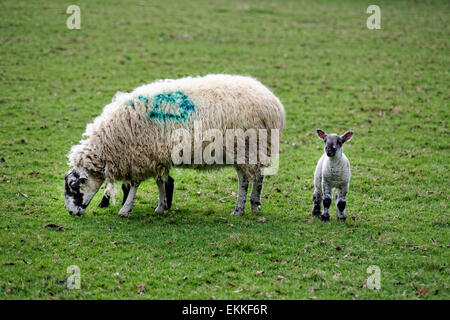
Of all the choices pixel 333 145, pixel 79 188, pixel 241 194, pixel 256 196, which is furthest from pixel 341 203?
pixel 79 188

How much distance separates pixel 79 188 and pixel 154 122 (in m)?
2.23

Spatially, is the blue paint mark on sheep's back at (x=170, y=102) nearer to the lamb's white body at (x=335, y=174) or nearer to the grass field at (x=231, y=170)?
the grass field at (x=231, y=170)

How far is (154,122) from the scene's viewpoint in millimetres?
10508

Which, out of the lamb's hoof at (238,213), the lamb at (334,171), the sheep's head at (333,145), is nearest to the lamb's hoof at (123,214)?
the lamb's hoof at (238,213)

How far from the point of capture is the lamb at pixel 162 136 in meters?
10.4

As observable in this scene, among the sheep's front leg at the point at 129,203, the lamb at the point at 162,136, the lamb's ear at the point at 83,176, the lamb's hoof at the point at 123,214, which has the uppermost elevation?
the lamb at the point at 162,136

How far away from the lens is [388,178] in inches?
508

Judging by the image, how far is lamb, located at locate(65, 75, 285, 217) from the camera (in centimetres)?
1041

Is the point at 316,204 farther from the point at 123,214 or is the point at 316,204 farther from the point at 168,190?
the point at 123,214

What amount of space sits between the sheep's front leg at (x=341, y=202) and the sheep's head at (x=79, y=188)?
5314 millimetres

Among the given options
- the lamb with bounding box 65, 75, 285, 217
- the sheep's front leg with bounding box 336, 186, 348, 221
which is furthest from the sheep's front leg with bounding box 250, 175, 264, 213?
the sheep's front leg with bounding box 336, 186, 348, 221
